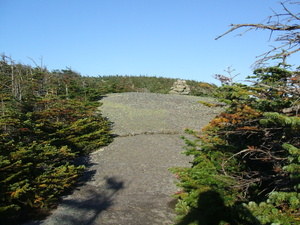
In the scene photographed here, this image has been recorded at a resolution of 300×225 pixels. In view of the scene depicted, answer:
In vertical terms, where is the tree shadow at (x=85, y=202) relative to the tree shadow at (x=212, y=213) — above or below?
below

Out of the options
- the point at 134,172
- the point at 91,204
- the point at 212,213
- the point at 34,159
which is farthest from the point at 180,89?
the point at 212,213

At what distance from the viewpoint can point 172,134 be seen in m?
13.6

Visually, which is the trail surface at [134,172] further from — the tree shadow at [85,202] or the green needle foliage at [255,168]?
the green needle foliage at [255,168]

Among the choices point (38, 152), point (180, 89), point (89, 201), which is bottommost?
point (89, 201)

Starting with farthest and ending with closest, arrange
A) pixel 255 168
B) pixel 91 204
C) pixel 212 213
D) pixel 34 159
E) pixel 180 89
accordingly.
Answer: pixel 180 89
pixel 91 204
pixel 34 159
pixel 255 168
pixel 212 213

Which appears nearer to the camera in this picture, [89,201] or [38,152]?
[38,152]

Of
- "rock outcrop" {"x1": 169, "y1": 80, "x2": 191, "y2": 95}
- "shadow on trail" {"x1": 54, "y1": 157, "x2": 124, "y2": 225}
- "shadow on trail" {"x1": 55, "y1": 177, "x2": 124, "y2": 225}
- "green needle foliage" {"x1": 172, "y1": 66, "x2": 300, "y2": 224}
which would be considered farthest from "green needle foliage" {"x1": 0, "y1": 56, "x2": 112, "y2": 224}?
"rock outcrop" {"x1": 169, "y1": 80, "x2": 191, "y2": 95}

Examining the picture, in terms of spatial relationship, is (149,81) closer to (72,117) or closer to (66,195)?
(72,117)

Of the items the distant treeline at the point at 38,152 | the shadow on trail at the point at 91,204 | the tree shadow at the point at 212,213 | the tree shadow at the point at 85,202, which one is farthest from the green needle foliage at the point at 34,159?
the tree shadow at the point at 212,213

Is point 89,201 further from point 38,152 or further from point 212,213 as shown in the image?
point 212,213

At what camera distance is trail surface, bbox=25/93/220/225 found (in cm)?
547

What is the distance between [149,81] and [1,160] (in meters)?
35.3

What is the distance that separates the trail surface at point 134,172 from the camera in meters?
5.47

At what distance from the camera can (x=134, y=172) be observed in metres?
8.67
